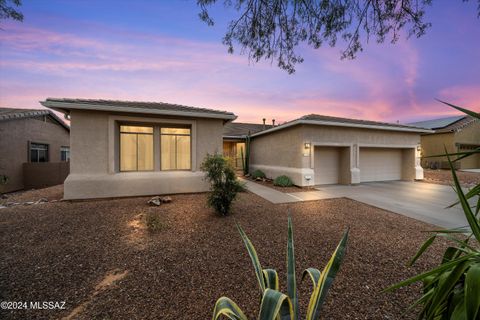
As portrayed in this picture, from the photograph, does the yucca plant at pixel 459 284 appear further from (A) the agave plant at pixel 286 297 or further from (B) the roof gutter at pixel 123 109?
(B) the roof gutter at pixel 123 109

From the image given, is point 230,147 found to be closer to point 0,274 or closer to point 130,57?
point 130,57

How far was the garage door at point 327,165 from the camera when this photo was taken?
11.0 meters

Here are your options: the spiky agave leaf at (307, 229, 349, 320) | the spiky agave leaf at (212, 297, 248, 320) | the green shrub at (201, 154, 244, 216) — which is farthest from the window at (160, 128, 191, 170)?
the spiky agave leaf at (307, 229, 349, 320)

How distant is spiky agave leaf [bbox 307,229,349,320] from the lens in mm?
1515

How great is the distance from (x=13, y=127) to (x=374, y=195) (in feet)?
63.4

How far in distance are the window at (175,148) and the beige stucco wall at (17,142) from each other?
29.1 feet

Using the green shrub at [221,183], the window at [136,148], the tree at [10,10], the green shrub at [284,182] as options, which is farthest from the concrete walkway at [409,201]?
the tree at [10,10]

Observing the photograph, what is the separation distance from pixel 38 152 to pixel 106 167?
30.7 ft

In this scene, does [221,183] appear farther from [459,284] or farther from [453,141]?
[453,141]

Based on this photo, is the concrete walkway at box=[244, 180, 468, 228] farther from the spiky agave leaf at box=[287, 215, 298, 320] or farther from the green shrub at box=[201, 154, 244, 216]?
the spiky agave leaf at box=[287, 215, 298, 320]

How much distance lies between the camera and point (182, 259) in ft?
11.1

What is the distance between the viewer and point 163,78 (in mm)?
9672

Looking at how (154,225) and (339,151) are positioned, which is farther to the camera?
(339,151)

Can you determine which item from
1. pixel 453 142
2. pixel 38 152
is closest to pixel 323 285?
pixel 38 152
